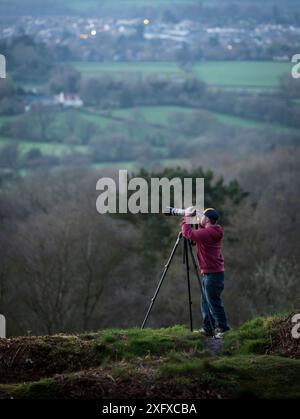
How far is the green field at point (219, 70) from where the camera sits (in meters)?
102

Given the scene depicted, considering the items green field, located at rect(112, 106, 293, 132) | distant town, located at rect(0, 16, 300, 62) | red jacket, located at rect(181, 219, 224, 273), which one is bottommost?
red jacket, located at rect(181, 219, 224, 273)

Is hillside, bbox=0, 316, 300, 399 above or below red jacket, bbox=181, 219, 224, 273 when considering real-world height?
below

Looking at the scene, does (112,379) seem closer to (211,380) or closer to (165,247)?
(211,380)

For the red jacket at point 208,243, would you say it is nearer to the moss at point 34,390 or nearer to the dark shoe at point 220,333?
the dark shoe at point 220,333

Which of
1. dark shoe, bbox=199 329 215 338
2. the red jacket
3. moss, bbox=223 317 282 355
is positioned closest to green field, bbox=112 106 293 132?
the red jacket

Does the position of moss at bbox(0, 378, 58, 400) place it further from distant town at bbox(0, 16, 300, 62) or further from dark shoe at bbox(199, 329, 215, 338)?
distant town at bbox(0, 16, 300, 62)

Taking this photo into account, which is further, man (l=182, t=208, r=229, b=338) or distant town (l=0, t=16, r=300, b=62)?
distant town (l=0, t=16, r=300, b=62)

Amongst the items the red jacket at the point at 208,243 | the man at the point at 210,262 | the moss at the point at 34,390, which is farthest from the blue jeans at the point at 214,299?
the moss at the point at 34,390

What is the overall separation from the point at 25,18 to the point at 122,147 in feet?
153

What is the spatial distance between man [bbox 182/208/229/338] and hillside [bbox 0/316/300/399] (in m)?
0.50

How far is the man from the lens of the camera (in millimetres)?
10320

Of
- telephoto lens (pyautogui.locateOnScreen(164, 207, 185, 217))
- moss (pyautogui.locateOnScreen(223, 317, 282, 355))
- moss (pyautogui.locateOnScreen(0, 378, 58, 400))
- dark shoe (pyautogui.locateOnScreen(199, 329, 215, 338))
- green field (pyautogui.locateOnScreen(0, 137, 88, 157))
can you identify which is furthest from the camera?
green field (pyautogui.locateOnScreen(0, 137, 88, 157))

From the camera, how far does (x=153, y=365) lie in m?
8.64
